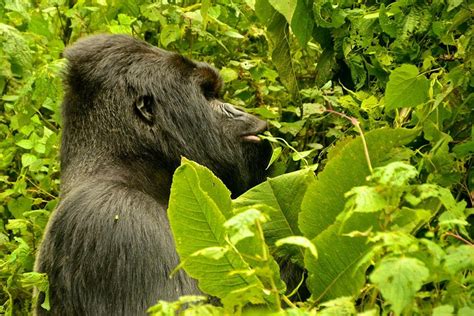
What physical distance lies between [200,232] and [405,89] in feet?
3.06

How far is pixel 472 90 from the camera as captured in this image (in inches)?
118

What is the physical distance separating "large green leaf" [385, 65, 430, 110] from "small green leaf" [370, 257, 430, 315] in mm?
1237

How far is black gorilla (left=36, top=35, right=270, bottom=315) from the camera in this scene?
327 cm

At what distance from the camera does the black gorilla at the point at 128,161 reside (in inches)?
129

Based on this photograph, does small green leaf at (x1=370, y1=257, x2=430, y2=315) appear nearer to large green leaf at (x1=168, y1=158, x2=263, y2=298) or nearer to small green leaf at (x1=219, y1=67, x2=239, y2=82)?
large green leaf at (x1=168, y1=158, x2=263, y2=298)

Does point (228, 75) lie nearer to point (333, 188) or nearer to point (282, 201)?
point (282, 201)

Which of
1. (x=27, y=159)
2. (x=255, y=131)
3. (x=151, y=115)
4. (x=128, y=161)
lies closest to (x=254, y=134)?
(x=255, y=131)

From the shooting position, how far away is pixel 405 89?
9.48 ft

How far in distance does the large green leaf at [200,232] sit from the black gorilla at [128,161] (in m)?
0.93

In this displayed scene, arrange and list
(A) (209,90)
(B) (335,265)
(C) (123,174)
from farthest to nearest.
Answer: (A) (209,90)
(C) (123,174)
(B) (335,265)

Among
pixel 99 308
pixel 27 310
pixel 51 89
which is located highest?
pixel 51 89

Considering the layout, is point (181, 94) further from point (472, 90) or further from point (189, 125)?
point (472, 90)

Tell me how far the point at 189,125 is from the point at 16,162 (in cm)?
129

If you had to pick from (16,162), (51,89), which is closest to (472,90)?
(51,89)
